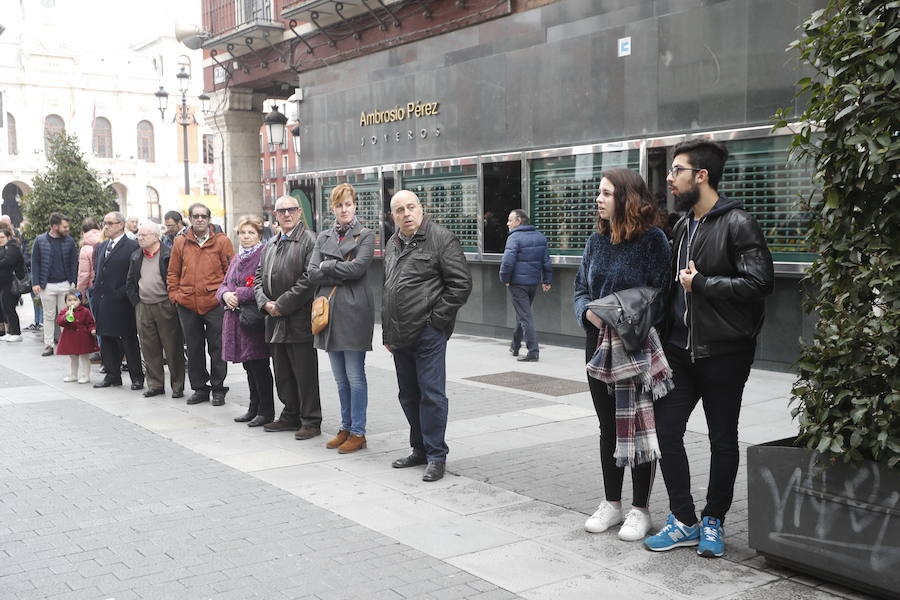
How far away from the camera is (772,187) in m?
9.83

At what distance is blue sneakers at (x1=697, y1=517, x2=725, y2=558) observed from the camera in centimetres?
454

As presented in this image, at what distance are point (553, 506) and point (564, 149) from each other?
7.55 metres

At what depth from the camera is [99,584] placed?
4.39 meters

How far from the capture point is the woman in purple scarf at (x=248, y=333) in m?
8.02

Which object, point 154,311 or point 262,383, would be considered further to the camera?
point 154,311

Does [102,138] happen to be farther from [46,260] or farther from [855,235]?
[855,235]

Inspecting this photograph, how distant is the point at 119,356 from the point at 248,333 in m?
3.11

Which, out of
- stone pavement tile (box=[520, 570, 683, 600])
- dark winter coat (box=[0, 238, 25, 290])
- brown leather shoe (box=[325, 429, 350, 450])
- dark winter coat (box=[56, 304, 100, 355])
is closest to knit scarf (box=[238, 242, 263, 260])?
brown leather shoe (box=[325, 429, 350, 450])

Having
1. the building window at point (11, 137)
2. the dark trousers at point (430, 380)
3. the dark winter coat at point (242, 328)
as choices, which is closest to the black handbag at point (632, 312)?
the dark trousers at point (430, 380)

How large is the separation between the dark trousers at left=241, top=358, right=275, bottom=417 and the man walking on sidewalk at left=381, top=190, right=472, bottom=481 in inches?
84.9

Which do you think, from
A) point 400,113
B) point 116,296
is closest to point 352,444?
point 116,296

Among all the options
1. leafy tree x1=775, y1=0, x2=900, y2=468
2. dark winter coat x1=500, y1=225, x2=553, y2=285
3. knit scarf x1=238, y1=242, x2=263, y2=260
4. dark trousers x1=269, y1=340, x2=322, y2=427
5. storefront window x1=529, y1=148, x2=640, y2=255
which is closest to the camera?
leafy tree x1=775, y1=0, x2=900, y2=468

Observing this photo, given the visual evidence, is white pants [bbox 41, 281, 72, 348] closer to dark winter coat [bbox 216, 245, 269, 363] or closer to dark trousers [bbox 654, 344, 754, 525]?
dark winter coat [bbox 216, 245, 269, 363]

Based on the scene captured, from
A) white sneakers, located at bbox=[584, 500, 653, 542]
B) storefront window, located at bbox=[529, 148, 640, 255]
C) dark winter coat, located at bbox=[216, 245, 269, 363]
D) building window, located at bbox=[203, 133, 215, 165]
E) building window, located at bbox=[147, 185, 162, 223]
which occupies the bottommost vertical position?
white sneakers, located at bbox=[584, 500, 653, 542]
